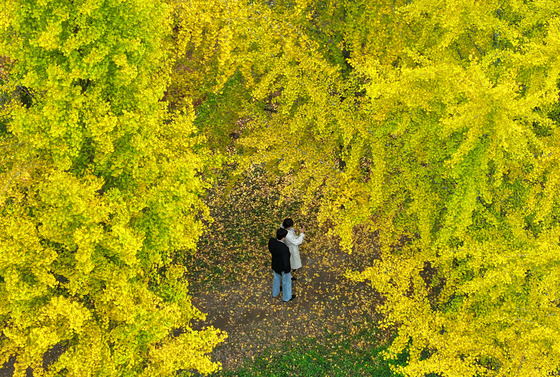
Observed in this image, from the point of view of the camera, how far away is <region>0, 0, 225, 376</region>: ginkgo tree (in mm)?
4383

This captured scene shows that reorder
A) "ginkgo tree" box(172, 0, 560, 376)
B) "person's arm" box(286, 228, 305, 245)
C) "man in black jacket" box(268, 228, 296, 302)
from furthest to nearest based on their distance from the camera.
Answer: "person's arm" box(286, 228, 305, 245) < "man in black jacket" box(268, 228, 296, 302) < "ginkgo tree" box(172, 0, 560, 376)

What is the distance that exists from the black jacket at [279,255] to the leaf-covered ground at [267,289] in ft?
2.83

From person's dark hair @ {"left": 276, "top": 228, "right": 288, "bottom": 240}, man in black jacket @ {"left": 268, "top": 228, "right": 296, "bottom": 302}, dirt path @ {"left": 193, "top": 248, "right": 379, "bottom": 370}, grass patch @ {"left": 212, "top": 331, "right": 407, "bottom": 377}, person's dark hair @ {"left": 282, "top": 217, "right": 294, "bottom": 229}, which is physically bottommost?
grass patch @ {"left": 212, "top": 331, "right": 407, "bottom": 377}

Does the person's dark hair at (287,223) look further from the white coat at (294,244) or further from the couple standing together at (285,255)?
the white coat at (294,244)

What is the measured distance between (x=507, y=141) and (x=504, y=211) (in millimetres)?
1809

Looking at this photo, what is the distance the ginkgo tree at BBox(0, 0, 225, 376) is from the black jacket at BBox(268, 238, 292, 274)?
2.76m

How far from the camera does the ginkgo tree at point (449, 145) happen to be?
4.89 meters

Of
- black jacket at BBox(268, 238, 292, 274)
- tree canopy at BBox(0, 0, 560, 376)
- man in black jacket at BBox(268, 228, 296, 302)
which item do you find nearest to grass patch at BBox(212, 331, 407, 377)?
man in black jacket at BBox(268, 228, 296, 302)

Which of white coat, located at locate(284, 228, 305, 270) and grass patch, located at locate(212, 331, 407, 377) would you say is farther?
white coat, located at locate(284, 228, 305, 270)

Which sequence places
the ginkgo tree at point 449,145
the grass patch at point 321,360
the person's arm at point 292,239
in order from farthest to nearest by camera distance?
1. the person's arm at point 292,239
2. the grass patch at point 321,360
3. the ginkgo tree at point 449,145

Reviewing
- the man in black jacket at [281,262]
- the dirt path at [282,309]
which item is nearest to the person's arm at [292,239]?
the man in black jacket at [281,262]

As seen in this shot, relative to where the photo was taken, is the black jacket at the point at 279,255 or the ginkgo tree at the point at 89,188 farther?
the black jacket at the point at 279,255

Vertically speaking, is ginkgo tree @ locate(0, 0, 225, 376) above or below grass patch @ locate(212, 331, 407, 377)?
above

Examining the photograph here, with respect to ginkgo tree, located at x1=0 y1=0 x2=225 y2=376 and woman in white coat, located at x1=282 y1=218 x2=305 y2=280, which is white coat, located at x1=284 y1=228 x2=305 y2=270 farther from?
ginkgo tree, located at x1=0 y1=0 x2=225 y2=376
